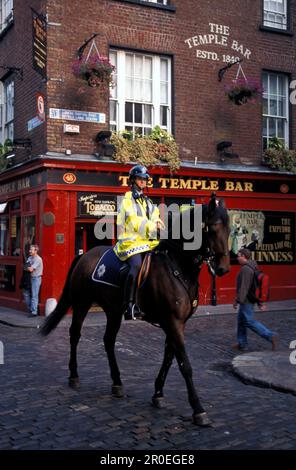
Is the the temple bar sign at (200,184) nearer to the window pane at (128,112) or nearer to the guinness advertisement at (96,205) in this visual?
the guinness advertisement at (96,205)

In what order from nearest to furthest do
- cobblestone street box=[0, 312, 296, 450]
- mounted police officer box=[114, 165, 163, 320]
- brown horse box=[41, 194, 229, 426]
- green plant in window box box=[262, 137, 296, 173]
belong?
cobblestone street box=[0, 312, 296, 450] → brown horse box=[41, 194, 229, 426] → mounted police officer box=[114, 165, 163, 320] → green plant in window box box=[262, 137, 296, 173]

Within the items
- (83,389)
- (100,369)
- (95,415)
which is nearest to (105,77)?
(100,369)

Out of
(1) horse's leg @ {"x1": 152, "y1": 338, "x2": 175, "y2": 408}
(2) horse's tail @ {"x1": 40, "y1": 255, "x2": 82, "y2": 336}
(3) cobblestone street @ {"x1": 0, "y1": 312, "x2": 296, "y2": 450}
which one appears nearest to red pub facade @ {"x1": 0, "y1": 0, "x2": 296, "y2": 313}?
(3) cobblestone street @ {"x1": 0, "y1": 312, "x2": 296, "y2": 450}

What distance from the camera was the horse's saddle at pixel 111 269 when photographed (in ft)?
21.4

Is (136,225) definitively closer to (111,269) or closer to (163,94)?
(111,269)

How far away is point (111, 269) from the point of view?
679 centimetres

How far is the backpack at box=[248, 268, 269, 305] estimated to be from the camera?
9812 millimetres

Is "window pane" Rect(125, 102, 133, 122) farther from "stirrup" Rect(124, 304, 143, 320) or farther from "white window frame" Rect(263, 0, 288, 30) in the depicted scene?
"stirrup" Rect(124, 304, 143, 320)

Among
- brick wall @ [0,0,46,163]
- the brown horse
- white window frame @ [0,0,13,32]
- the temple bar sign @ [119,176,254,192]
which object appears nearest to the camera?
the brown horse

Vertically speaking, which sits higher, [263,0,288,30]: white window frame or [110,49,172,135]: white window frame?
[263,0,288,30]: white window frame

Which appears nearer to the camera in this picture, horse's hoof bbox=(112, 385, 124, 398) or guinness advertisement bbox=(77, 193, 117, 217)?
horse's hoof bbox=(112, 385, 124, 398)

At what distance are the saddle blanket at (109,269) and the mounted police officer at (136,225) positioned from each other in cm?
12

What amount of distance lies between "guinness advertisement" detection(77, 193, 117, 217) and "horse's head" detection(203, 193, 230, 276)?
9.28 meters

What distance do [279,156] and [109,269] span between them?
11974 millimetres
